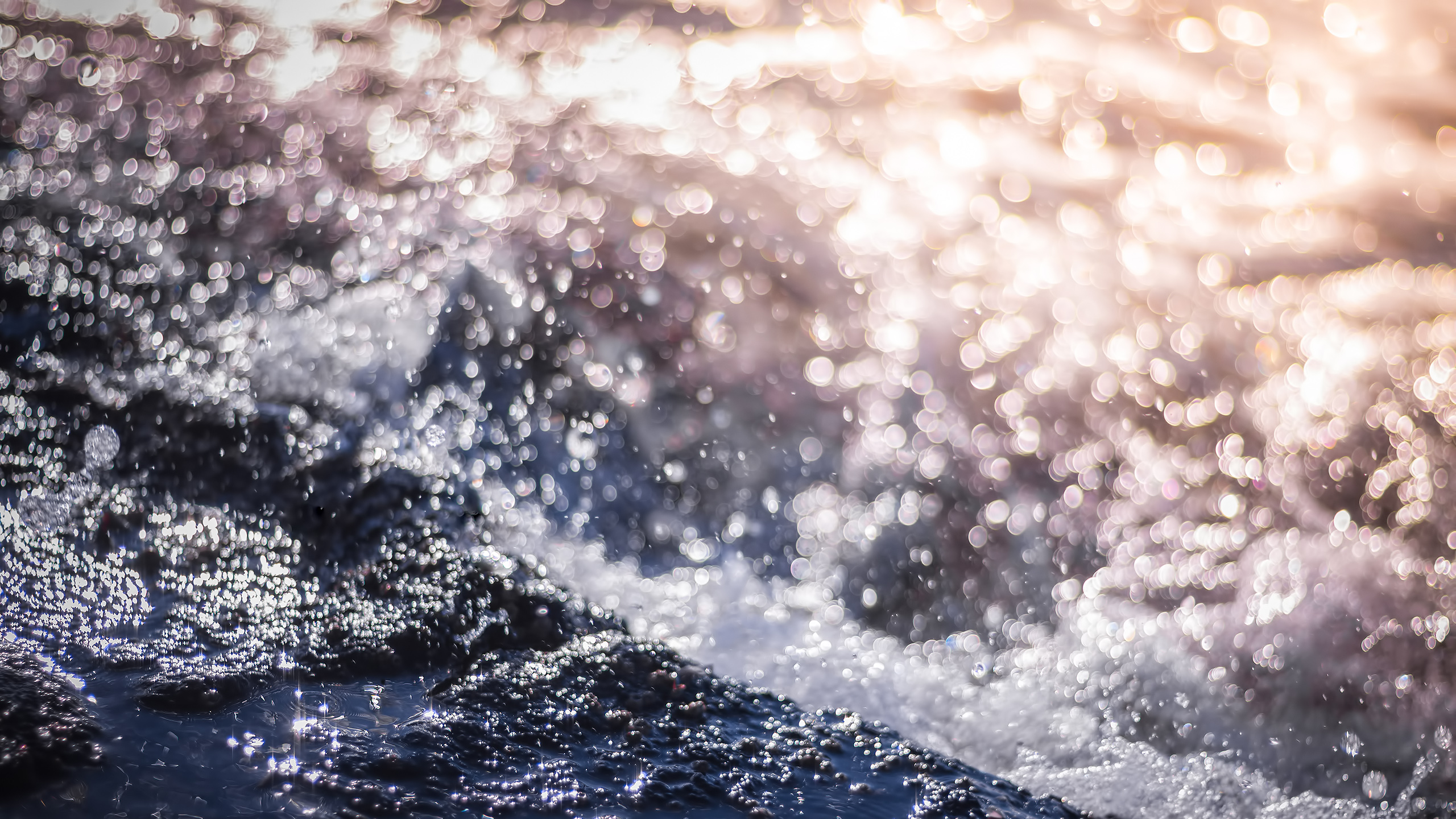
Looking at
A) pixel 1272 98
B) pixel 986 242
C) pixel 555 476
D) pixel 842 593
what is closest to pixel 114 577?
pixel 555 476

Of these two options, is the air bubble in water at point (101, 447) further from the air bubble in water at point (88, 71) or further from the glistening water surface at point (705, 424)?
the air bubble in water at point (88, 71)

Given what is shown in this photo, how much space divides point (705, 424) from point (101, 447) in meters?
1.53

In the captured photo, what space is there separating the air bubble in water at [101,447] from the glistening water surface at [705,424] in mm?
17

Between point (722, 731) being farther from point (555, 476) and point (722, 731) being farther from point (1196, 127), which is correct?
point (1196, 127)

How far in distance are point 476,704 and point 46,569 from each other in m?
0.86

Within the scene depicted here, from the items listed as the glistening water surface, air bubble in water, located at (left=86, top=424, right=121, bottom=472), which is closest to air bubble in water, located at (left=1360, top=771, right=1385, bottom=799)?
the glistening water surface

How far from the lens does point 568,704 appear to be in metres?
1.74

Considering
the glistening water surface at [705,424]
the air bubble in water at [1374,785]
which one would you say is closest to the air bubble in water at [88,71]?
the glistening water surface at [705,424]

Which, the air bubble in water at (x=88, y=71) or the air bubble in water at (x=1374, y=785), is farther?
the air bubble in water at (x=88, y=71)

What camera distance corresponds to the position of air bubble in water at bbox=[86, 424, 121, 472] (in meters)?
2.21

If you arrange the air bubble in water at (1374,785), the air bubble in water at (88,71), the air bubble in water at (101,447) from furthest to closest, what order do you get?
the air bubble in water at (88,71)
the air bubble in water at (101,447)
the air bubble in water at (1374,785)

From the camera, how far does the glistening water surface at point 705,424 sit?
5.68ft

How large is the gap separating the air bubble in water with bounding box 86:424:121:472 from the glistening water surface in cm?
2

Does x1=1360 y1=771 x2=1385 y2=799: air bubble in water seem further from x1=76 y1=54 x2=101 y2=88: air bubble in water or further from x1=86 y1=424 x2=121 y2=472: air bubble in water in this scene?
x1=76 y1=54 x2=101 y2=88: air bubble in water
